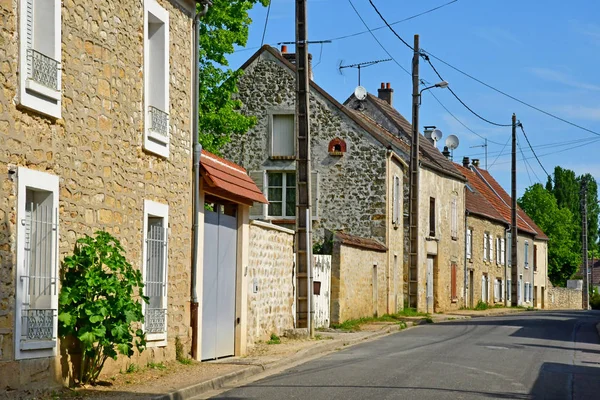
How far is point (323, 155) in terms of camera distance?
103 ft

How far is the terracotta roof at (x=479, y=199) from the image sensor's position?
45250 millimetres

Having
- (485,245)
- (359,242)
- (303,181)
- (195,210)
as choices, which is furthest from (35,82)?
(485,245)

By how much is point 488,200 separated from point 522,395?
133 ft

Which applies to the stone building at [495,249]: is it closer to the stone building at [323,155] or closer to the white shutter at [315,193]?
the stone building at [323,155]

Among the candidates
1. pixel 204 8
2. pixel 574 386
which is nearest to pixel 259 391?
pixel 574 386

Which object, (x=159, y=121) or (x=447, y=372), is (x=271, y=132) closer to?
(x=159, y=121)

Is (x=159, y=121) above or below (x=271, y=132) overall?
below

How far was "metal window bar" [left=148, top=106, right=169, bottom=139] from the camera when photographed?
1282cm

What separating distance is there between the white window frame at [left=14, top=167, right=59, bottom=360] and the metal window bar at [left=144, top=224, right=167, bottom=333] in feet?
9.03

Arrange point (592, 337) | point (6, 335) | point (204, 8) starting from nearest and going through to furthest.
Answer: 1. point (6, 335)
2. point (204, 8)
3. point (592, 337)

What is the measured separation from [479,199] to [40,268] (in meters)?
A: 39.5

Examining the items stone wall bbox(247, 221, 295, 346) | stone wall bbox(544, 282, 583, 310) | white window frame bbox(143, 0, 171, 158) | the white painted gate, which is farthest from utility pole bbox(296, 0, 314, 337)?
stone wall bbox(544, 282, 583, 310)

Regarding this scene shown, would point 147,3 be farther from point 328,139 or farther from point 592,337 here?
point 328,139

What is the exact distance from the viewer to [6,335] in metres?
9.14
